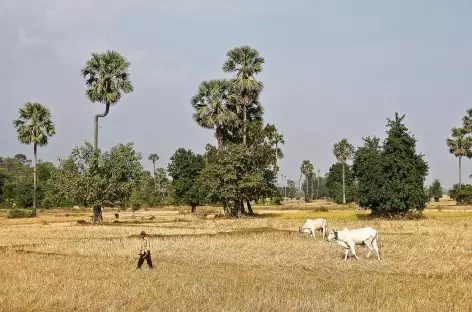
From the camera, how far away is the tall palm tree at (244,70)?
67.6 m

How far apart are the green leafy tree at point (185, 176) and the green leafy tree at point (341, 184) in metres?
46.8

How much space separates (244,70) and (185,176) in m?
20.6

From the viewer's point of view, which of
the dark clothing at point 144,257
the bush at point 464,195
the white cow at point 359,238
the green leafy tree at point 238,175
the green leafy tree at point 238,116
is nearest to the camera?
the dark clothing at point 144,257

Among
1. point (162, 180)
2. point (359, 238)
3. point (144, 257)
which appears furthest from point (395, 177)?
point (162, 180)

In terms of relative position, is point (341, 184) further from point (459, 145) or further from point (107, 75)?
point (107, 75)

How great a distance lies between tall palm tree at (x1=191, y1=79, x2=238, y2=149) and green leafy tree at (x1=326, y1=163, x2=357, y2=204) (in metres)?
54.8

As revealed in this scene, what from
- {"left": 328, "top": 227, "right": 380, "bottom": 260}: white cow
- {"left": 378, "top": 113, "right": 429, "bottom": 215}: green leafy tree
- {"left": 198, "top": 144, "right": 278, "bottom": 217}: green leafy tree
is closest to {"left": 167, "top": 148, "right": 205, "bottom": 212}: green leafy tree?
{"left": 198, "top": 144, "right": 278, "bottom": 217}: green leafy tree

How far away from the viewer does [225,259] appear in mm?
22656

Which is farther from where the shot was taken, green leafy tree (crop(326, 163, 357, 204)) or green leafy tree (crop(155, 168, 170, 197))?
green leafy tree (crop(155, 168, 170, 197))

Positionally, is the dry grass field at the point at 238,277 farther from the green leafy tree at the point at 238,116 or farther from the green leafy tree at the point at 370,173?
the green leafy tree at the point at 238,116

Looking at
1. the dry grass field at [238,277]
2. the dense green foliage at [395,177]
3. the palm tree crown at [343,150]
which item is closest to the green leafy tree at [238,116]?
the dense green foliage at [395,177]

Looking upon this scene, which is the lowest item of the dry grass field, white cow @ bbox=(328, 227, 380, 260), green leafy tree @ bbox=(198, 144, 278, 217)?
the dry grass field

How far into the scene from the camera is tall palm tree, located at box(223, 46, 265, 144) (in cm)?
6762

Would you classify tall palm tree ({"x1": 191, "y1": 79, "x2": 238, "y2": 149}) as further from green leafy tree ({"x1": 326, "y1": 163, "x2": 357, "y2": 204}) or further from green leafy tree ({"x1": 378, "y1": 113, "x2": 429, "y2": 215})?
green leafy tree ({"x1": 326, "y1": 163, "x2": 357, "y2": 204})
